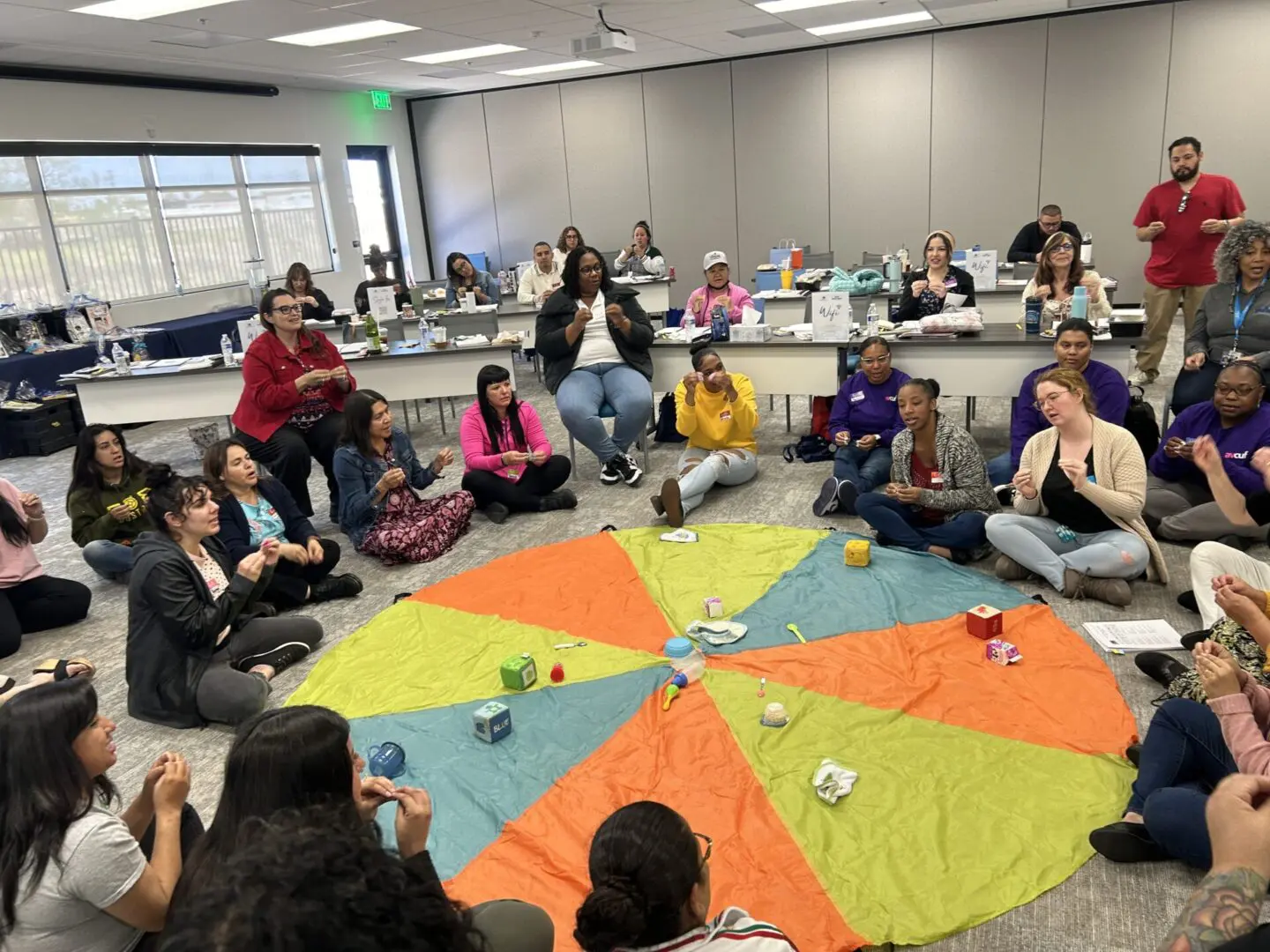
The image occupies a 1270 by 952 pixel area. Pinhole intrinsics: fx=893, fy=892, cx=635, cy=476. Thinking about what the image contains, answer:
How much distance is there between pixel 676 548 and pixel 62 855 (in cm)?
335

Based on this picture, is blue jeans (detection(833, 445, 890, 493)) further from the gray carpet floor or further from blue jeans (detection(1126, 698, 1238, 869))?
blue jeans (detection(1126, 698, 1238, 869))

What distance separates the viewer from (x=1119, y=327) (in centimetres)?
528

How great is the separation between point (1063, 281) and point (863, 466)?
1952 millimetres

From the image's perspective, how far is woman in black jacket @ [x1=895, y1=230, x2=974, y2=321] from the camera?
6.44 m

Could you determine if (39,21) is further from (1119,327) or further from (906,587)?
(1119,327)

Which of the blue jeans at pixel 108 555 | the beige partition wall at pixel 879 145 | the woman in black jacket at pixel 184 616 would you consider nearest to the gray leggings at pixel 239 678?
the woman in black jacket at pixel 184 616

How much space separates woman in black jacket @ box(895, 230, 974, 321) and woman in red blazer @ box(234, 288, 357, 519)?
13.1 ft

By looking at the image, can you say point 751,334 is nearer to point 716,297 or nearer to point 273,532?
point 716,297

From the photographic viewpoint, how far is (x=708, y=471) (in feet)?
17.7

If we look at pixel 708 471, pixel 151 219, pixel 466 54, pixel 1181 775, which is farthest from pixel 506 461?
pixel 151 219

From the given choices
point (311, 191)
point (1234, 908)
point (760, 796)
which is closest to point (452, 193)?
point (311, 191)

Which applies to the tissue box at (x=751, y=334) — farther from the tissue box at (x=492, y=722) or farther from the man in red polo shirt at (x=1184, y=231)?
the tissue box at (x=492, y=722)

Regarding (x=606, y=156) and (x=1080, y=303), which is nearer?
(x=1080, y=303)

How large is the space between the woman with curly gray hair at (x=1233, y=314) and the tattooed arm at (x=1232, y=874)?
390 centimetres
